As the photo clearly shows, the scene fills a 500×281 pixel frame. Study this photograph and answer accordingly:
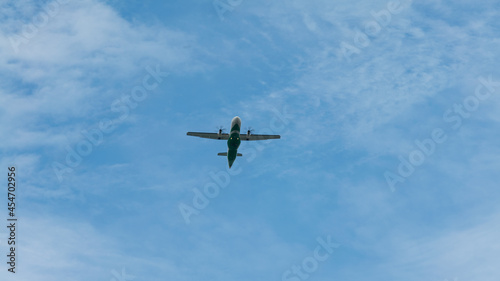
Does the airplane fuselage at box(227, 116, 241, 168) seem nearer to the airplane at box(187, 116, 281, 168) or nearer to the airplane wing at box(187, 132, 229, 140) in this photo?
the airplane at box(187, 116, 281, 168)

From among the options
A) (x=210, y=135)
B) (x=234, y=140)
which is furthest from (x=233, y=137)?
(x=210, y=135)

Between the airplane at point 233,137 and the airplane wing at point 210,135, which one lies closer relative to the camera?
the airplane at point 233,137

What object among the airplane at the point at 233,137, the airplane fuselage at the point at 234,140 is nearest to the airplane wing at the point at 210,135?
the airplane at the point at 233,137

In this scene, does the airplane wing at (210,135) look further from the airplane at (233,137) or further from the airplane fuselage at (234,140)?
the airplane fuselage at (234,140)

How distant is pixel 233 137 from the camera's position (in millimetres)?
151875

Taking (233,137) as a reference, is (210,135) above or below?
above

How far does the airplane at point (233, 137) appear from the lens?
150500 mm

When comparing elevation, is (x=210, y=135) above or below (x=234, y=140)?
above

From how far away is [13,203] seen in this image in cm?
12369

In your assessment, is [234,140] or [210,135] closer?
[234,140]

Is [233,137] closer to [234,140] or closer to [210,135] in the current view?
[234,140]

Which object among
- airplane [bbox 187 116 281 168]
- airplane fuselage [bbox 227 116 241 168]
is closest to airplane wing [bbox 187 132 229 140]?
airplane [bbox 187 116 281 168]

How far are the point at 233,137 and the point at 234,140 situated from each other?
949 mm

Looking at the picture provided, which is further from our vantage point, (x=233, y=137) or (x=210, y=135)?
(x=210, y=135)
